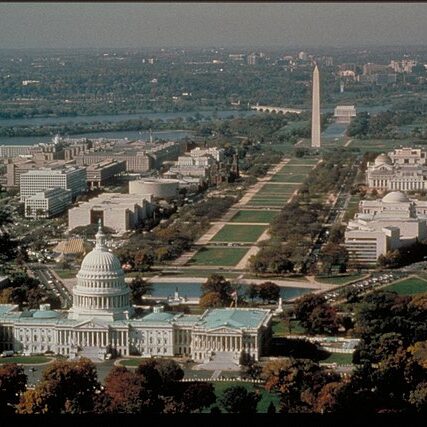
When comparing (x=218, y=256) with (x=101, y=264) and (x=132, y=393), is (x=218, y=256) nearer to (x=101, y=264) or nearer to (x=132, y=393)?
(x=101, y=264)

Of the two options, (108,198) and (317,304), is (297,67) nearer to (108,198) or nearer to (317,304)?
(108,198)

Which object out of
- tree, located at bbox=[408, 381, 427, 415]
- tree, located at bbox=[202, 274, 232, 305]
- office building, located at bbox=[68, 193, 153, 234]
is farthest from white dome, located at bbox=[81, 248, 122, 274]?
office building, located at bbox=[68, 193, 153, 234]

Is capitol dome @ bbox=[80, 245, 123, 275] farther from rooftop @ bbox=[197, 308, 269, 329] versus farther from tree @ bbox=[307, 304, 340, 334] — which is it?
tree @ bbox=[307, 304, 340, 334]

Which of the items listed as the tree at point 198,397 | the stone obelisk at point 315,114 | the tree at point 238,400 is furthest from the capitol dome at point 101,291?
the stone obelisk at point 315,114

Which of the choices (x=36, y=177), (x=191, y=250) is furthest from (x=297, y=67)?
(x=191, y=250)

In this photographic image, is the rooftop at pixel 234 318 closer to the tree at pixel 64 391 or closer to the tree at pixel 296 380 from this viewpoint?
the tree at pixel 296 380

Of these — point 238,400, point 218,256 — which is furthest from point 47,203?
point 238,400
